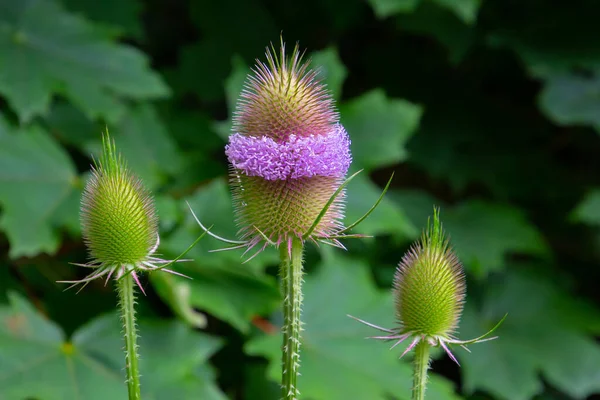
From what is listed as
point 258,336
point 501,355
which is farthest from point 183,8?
point 501,355

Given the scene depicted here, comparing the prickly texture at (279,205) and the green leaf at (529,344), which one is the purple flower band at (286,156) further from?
the green leaf at (529,344)

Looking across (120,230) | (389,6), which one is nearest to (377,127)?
(389,6)

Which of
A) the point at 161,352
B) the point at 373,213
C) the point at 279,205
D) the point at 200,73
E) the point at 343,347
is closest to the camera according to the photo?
the point at 279,205

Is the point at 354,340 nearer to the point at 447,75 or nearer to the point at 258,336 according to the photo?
the point at 258,336

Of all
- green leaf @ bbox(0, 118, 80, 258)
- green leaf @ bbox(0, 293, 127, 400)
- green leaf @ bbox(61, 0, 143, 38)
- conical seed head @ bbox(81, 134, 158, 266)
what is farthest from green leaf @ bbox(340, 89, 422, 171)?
conical seed head @ bbox(81, 134, 158, 266)

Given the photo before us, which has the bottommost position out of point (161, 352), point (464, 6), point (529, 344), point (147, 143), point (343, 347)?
point (161, 352)

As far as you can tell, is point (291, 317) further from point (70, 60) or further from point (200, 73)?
point (200, 73)
